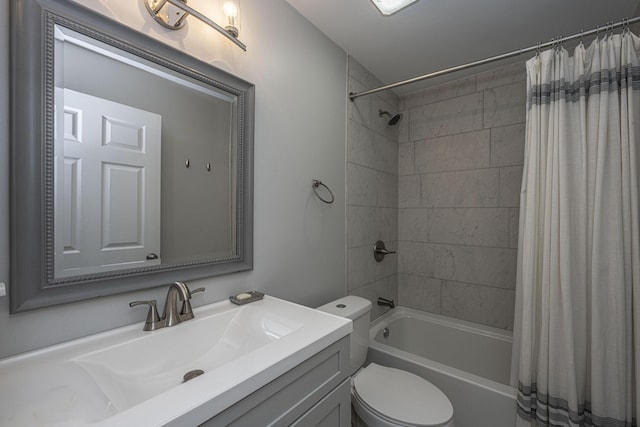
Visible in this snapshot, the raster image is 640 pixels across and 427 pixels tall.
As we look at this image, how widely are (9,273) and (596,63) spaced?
2.30 m

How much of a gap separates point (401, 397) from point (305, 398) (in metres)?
0.79

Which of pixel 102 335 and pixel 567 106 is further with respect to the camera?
pixel 567 106

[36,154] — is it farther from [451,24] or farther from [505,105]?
[505,105]

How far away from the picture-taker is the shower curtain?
115 centimetres

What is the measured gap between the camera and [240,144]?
122 centimetres

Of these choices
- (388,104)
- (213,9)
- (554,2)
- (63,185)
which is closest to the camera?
(63,185)

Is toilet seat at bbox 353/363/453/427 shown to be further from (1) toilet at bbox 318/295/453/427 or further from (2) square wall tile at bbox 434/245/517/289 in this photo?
(2) square wall tile at bbox 434/245/517/289

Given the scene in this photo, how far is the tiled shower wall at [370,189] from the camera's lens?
196cm

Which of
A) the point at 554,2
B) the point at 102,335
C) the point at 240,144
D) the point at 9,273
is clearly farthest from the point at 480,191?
the point at 9,273

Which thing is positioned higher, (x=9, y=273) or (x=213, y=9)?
(x=213, y=9)

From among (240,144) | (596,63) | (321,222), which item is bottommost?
(321,222)

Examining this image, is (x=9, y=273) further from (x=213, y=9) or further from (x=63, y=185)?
(x=213, y=9)

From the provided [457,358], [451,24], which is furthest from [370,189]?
[457,358]

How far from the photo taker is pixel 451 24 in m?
1.60
